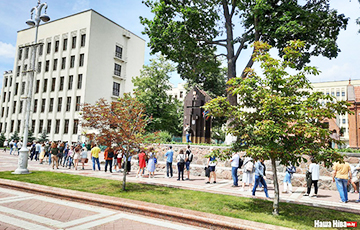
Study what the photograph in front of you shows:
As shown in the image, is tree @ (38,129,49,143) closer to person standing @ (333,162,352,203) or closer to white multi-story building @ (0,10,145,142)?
white multi-story building @ (0,10,145,142)

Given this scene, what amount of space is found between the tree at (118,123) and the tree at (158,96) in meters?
22.0

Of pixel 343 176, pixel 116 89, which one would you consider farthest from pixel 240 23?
pixel 116 89

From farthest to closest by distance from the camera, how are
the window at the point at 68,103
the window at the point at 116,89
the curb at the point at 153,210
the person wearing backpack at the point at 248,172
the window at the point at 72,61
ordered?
the window at the point at 116,89, the window at the point at 72,61, the window at the point at 68,103, the person wearing backpack at the point at 248,172, the curb at the point at 153,210

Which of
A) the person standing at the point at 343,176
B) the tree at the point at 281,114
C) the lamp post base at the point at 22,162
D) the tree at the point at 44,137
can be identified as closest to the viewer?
the tree at the point at 281,114

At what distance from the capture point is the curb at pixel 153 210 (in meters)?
6.32

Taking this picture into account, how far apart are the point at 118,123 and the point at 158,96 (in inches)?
960

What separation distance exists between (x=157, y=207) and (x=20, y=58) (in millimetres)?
53846

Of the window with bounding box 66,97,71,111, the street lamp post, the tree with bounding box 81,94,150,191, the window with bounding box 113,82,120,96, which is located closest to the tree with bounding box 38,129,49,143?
the window with bounding box 66,97,71,111

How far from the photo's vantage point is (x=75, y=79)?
39.8 metres

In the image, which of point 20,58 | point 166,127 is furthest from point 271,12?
point 20,58

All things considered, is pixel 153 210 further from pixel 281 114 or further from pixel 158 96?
pixel 158 96

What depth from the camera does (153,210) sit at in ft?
24.0

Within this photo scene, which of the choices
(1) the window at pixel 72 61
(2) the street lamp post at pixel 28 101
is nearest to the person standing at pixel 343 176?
(2) the street lamp post at pixel 28 101

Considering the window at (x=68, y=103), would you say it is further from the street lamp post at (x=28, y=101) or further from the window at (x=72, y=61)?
the street lamp post at (x=28, y=101)
